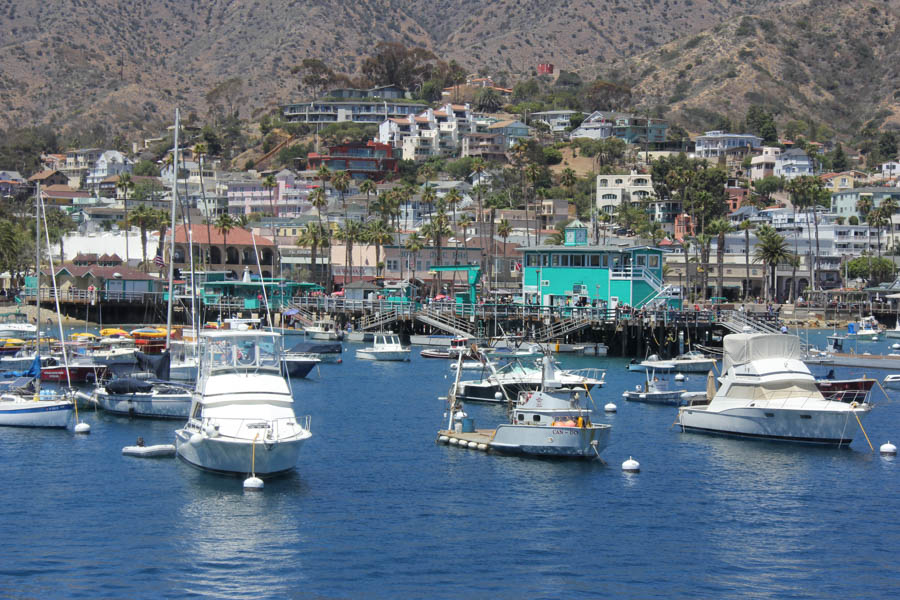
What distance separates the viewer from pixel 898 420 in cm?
6425

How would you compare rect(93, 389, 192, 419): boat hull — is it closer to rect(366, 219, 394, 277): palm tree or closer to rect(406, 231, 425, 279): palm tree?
rect(406, 231, 425, 279): palm tree

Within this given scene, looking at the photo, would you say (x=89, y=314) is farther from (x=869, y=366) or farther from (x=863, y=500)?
(x=863, y=500)

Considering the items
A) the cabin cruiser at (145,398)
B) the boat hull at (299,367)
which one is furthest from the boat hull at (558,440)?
the boat hull at (299,367)

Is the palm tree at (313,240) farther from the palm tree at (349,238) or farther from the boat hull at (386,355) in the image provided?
the boat hull at (386,355)

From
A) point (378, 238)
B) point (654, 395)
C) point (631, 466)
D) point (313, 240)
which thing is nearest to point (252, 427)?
point (631, 466)

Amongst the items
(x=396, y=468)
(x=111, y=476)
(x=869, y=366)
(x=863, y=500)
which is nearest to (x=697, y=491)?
(x=863, y=500)

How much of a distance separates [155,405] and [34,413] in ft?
20.5

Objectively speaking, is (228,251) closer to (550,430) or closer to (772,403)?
(772,403)

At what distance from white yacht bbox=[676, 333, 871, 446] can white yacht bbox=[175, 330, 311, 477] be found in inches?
831

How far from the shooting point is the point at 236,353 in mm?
48531

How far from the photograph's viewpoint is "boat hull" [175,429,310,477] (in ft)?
141

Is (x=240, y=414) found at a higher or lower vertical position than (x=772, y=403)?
higher

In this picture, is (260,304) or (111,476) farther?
(260,304)

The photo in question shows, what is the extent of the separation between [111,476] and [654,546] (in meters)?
21.3
